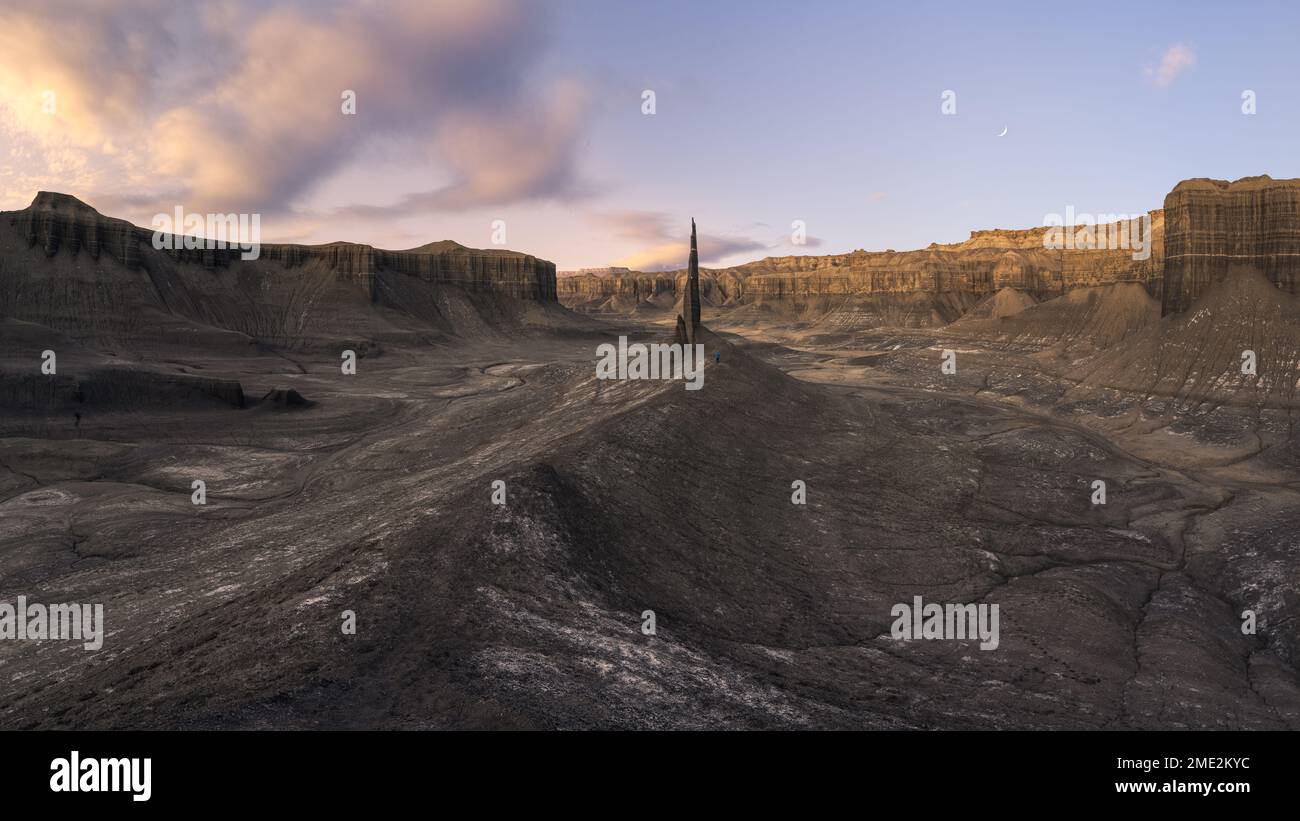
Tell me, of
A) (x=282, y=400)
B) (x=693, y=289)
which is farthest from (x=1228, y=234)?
(x=282, y=400)

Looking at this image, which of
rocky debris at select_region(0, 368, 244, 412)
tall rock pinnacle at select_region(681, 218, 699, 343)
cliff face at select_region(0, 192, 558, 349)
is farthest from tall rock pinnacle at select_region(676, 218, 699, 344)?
cliff face at select_region(0, 192, 558, 349)

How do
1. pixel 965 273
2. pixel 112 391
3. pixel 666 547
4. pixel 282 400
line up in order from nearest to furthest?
pixel 666 547 → pixel 112 391 → pixel 282 400 → pixel 965 273

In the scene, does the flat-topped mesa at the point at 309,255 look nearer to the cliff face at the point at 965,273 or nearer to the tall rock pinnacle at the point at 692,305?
Result: the cliff face at the point at 965,273

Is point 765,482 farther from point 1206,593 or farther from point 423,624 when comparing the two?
point 423,624

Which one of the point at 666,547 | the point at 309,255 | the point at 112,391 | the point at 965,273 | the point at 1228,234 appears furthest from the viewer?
the point at 965,273

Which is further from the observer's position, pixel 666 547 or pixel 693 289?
pixel 693 289

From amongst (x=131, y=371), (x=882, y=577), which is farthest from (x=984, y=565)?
(x=131, y=371)

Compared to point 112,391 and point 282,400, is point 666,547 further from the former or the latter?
point 112,391

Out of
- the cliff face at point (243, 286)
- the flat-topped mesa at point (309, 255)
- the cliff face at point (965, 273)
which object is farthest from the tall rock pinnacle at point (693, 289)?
the flat-topped mesa at point (309, 255)
